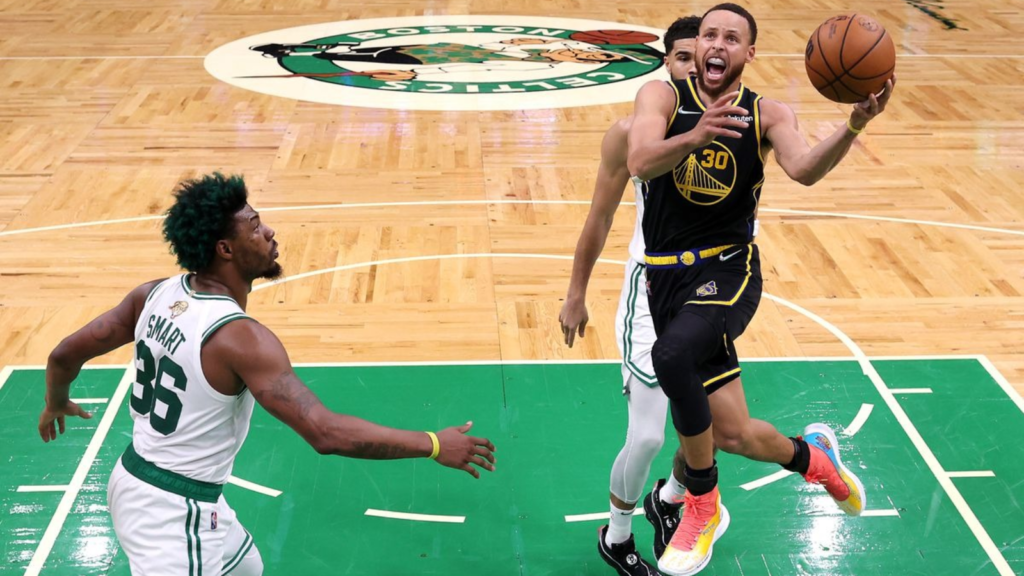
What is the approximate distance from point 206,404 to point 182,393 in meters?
0.08

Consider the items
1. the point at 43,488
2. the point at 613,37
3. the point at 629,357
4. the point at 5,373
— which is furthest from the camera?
the point at 613,37

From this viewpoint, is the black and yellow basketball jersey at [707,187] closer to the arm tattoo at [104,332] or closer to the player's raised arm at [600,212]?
the player's raised arm at [600,212]

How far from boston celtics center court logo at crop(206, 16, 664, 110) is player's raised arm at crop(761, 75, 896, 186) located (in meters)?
7.16

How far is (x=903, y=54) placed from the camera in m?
13.1

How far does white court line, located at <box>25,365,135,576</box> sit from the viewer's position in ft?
15.1

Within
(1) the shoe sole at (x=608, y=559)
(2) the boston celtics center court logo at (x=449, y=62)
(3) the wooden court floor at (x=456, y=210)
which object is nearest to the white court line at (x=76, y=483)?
(3) the wooden court floor at (x=456, y=210)

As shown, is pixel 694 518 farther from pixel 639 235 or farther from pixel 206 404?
pixel 206 404

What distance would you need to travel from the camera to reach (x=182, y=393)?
3.37 meters

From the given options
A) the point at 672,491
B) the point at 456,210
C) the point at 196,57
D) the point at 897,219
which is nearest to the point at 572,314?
the point at 672,491

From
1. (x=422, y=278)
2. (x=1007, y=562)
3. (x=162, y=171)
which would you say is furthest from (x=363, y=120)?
(x=1007, y=562)

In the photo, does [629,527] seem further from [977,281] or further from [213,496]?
[977,281]

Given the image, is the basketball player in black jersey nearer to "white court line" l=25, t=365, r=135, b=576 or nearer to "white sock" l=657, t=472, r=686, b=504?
"white sock" l=657, t=472, r=686, b=504

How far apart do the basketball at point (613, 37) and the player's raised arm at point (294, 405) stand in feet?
35.8

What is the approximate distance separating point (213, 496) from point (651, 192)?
1875mm
